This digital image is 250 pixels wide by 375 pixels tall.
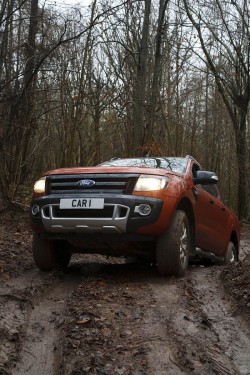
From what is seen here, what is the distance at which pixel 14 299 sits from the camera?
14.7 feet

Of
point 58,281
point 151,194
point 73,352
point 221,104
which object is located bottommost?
point 58,281

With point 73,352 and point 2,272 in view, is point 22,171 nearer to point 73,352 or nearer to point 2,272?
point 2,272

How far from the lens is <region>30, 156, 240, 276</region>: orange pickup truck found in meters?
5.21

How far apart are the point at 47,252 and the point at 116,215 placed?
3.81 feet

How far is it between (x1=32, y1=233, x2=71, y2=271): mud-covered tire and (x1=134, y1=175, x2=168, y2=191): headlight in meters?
1.37

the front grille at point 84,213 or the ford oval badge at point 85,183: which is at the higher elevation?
the ford oval badge at point 85,183

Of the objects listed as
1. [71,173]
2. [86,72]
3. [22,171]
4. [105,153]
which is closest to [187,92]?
[105,153]

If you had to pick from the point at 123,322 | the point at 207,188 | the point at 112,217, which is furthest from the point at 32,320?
the point at 207,188

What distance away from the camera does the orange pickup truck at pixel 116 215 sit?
17.1 feet

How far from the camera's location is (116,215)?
17.0 feet

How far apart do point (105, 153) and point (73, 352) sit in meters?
9.80

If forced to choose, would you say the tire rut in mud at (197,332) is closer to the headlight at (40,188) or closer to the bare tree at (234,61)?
the headlight at (40,188)

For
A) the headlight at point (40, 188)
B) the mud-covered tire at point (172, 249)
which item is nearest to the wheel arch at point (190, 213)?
the mud-covered tire at point (172, 249)

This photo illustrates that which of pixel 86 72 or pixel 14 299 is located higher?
pixel 86 72
